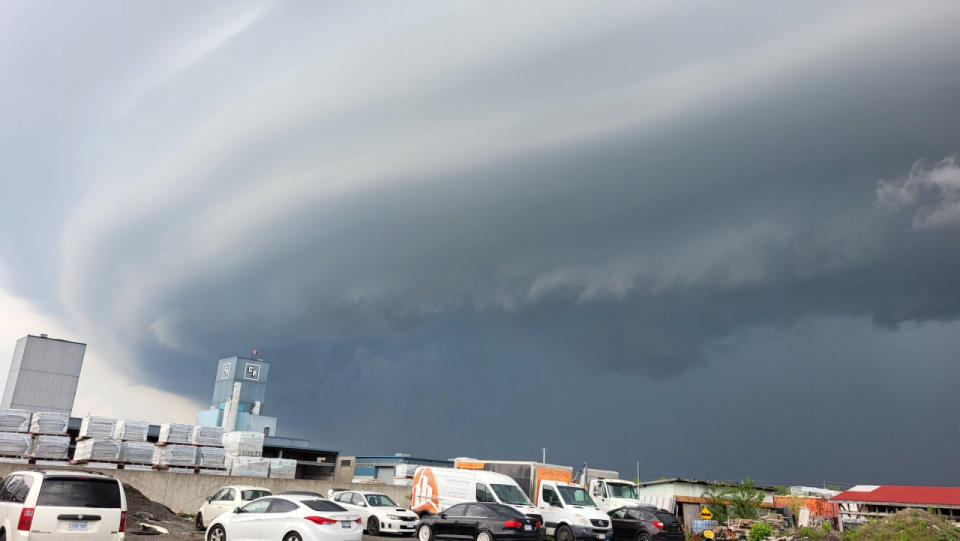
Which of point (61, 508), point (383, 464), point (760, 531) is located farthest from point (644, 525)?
point (383, 464)

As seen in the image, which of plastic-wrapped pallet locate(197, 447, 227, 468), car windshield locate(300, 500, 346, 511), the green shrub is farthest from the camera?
plastic-wrapped pallet locate(197, 447, 227, 468)

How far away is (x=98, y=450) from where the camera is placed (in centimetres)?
2991

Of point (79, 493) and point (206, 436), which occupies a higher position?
point (206, 436)

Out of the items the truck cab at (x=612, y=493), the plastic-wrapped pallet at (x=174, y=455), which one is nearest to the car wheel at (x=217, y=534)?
the truck cab at (x=612, y=493)

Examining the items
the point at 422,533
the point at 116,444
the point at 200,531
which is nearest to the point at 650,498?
the point at 422,533

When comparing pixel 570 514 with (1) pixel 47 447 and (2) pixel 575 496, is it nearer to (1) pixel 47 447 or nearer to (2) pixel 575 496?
(2) pixel 575 496

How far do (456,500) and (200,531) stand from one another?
916 centimetres

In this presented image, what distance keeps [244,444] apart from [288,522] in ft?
80.4

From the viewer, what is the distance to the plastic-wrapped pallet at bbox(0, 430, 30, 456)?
91.1 ft

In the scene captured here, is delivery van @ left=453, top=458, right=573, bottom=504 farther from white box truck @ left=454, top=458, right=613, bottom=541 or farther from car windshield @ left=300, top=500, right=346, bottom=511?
car windshield @ left=300, top=500, right=346, bottom=511

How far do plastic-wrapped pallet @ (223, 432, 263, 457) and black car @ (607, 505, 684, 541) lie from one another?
22.0m

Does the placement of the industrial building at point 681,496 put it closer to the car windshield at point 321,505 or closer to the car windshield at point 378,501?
the car windshield at point 378,501

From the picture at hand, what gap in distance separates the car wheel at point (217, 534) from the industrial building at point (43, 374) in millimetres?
54910

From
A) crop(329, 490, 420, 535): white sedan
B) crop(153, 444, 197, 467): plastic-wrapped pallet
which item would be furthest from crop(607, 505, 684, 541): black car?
crop(153, 444, 197, 467): plastic-wrapped pallet
